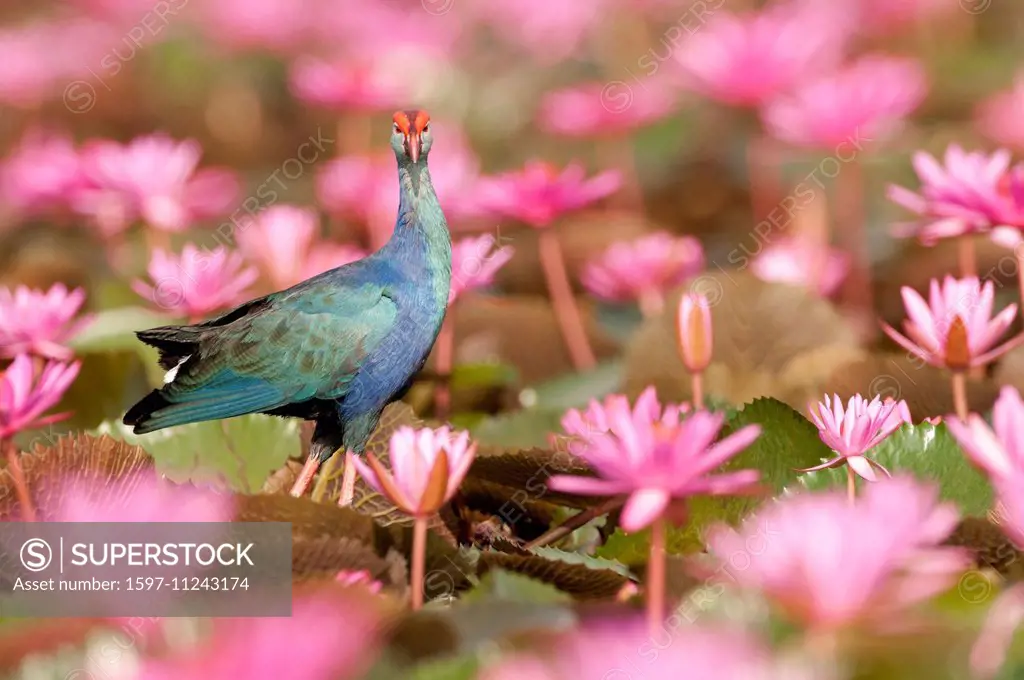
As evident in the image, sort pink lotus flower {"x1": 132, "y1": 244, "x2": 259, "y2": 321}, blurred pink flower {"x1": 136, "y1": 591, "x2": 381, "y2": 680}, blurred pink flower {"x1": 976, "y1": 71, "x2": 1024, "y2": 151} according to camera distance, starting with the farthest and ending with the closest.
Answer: blurred pink flower {"x1": 976, "y1": 71, "x2": 1024, "y2": 151}, pink lotus flower {"x1": 132, "y1": 244, "x2": 259, "y2": 321}, blurred pink flower {"x1": 136, "y1": 591, "x2": 381, "y2": 680}

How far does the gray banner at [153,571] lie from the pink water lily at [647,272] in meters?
1.70

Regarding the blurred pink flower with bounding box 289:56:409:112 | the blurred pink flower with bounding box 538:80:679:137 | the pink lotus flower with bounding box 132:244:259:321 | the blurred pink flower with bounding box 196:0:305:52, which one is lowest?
the pink lotus flower with bounding box 132:244:259:321

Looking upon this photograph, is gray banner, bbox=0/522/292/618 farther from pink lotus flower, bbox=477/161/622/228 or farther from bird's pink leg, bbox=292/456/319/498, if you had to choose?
pink lotus flower, bbox=477/161/622/228

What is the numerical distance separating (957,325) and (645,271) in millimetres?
1255

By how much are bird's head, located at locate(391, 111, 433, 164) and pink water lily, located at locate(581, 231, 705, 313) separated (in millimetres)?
1036

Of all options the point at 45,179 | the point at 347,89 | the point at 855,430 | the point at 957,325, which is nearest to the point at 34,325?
the point at 855,430

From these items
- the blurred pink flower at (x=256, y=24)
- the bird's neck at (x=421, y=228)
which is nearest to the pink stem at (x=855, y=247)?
the bird's neck at (x=421, y=228)

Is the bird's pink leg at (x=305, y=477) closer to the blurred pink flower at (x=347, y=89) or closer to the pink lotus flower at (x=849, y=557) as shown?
the pink lotus flower at (x=849, y=557)

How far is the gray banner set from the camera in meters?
1.45

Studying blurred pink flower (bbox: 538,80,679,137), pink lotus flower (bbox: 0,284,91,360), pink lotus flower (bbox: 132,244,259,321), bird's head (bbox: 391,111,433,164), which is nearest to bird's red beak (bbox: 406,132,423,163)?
bird's head (bbox: 391,111,433,164)

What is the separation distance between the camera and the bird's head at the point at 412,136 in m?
2.19

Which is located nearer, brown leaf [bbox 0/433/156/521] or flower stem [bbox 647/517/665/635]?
flower stem [bbox 647/517/665/635]

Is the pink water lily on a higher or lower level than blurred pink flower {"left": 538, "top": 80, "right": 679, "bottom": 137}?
lower

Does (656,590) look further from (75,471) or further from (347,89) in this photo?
(347,89)
